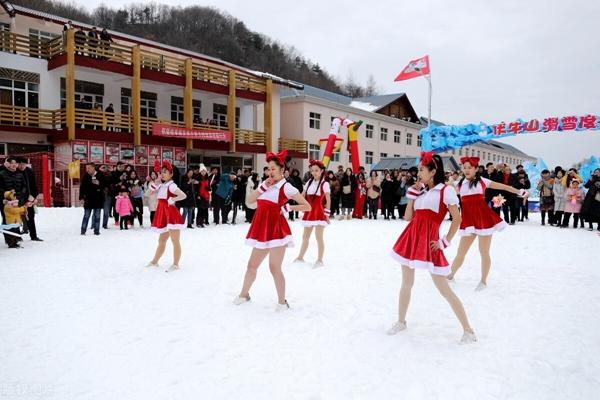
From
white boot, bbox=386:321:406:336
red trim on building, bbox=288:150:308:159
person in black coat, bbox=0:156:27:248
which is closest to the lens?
white boot, bbox=386:321:406:336

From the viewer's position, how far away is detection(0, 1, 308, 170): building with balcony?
20.2 meters

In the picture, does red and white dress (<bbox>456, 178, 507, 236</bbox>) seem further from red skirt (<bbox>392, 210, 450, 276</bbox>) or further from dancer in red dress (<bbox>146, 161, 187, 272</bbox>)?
dancer in red dress (<bbox>146, 161, 187, 272</bbox>)

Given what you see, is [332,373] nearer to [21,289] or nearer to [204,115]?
[21,289]

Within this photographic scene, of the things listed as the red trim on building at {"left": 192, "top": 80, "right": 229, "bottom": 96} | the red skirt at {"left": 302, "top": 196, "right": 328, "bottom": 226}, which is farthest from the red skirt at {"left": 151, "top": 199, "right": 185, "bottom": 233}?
the red trim on building at {"left": 192, "top": 80, "right": 229, "bottom": 96}

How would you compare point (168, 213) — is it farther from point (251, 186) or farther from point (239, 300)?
point (251, 186)

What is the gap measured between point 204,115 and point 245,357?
84.9ft

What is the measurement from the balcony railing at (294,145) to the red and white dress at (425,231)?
88.9 ft

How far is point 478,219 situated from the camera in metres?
6.32

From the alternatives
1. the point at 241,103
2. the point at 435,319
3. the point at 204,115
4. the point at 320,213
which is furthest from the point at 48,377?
the point at 241,103

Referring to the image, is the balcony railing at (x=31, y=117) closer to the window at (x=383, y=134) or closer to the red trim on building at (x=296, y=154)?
the red trim on building at (x=296, y=154)

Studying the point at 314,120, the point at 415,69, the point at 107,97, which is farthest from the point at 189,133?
the point at 415,69

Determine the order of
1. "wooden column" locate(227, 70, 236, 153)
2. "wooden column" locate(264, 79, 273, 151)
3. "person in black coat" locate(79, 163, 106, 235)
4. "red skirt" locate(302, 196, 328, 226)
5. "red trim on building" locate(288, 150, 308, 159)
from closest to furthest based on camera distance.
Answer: "red skirt" locate(302, 196, 328, 226), "person in black coat" locate(79, 163, 106, 235), "wooden column" locate(227, 70, 236, 153), "wooden column" locate(264, 79, 273, 151), "red trim on building" locate(288, 150, 308, 159)

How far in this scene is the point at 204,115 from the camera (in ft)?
92.3

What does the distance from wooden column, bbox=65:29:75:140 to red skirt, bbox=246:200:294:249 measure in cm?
1791
